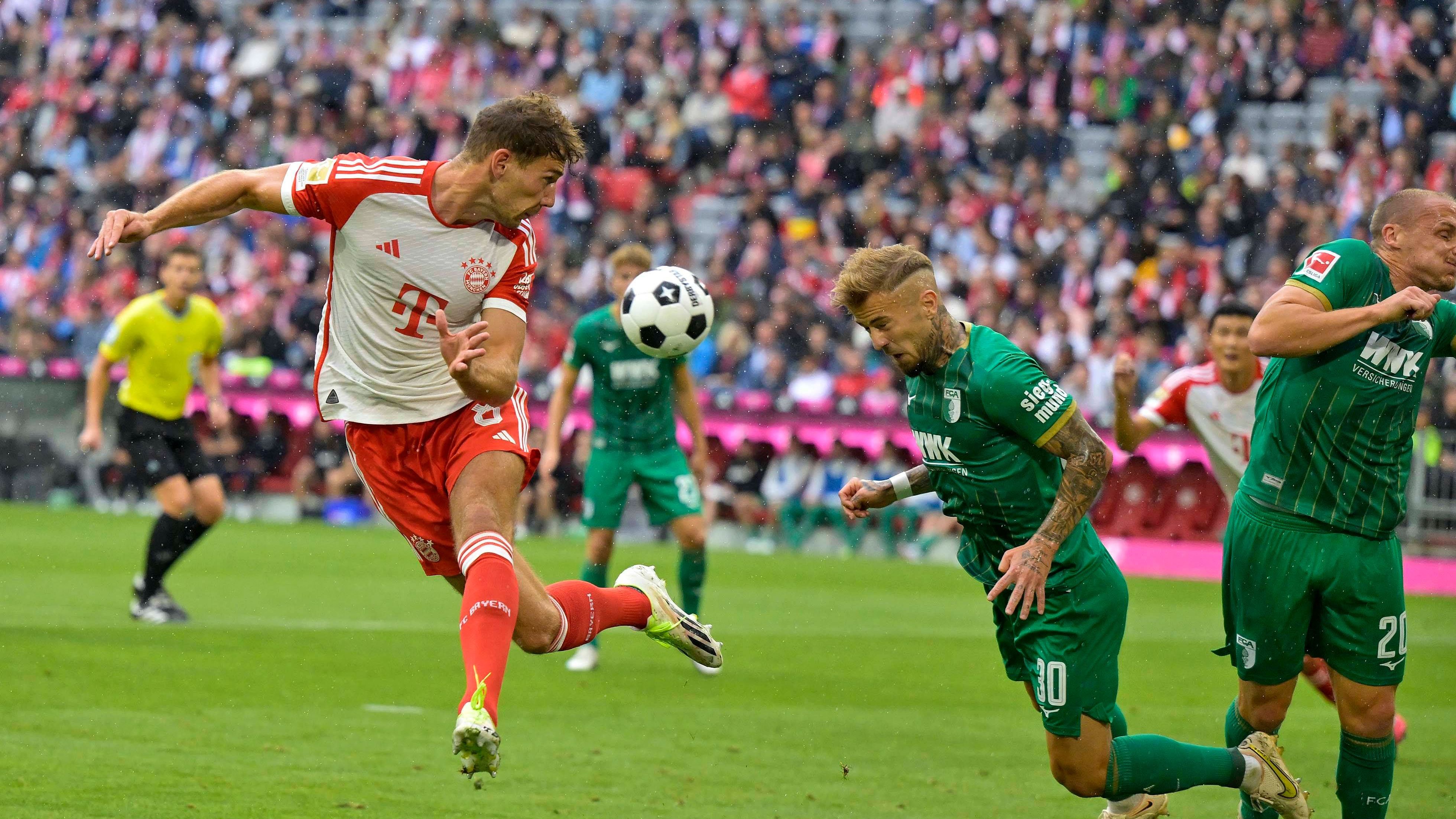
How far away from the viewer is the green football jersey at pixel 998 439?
5270 millimetres

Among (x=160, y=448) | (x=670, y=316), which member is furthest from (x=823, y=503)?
(x=670, y=316)

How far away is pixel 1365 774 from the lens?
5.66m

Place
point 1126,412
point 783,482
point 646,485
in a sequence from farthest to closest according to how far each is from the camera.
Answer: point 783,482, point 646,485, point 1126,412

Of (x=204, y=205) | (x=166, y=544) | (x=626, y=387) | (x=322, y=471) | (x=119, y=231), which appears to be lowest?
(x=322, y=471)

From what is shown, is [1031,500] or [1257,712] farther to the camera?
[1257,712]

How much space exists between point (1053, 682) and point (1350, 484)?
4.10ft

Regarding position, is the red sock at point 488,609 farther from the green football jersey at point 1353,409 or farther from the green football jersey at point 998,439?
the green football jersey at point 1353,409

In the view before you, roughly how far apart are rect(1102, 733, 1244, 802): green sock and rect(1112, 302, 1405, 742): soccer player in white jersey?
8.09ft

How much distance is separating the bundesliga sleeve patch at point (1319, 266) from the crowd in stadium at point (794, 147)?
39.7 feet

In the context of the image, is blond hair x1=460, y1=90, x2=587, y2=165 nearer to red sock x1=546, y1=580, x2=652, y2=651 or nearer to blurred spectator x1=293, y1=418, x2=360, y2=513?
red sock x1=546, y1=580, x2=652, y2=651

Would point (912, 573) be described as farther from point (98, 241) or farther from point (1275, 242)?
point (98, 241)

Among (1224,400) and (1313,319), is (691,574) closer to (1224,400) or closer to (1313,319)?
(1224,400)

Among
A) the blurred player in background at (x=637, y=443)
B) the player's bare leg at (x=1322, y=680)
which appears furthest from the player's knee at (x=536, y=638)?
the blurred player in background at (x=637, y=443)

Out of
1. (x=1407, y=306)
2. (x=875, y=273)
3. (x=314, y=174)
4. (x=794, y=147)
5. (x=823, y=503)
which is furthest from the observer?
(x=794, y=147)
